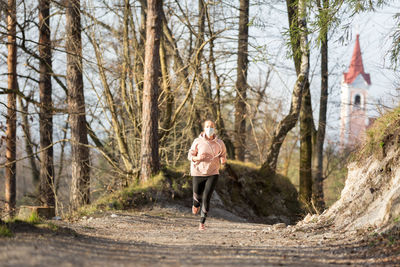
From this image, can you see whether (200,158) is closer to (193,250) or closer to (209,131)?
(209,131)

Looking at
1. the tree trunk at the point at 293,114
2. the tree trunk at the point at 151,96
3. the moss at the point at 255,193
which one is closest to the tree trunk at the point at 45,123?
the tree trunk at the point at 151,96

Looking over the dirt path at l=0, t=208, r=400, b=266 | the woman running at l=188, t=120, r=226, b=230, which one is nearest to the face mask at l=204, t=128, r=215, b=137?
the woman running at l=188, t=120, r=226, b=230

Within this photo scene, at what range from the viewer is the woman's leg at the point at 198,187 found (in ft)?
31.5

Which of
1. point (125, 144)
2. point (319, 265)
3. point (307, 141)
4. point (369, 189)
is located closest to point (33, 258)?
point (319, 265)

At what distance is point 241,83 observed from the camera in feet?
61.1

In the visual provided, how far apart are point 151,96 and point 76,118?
11.1 feet

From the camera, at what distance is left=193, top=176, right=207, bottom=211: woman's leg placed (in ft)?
31.5

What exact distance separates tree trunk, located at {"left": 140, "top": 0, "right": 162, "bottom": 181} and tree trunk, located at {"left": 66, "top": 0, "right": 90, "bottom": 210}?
8.12ft

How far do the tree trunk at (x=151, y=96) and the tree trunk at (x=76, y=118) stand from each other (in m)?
2.48

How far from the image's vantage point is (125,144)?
16141 mm

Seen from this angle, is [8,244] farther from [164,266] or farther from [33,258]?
[164,266]

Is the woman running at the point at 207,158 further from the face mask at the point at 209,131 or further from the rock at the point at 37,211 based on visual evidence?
the rock at the point at 37,211

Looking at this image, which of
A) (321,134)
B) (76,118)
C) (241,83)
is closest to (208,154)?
(76,118)

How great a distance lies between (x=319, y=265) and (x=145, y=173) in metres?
9.62
